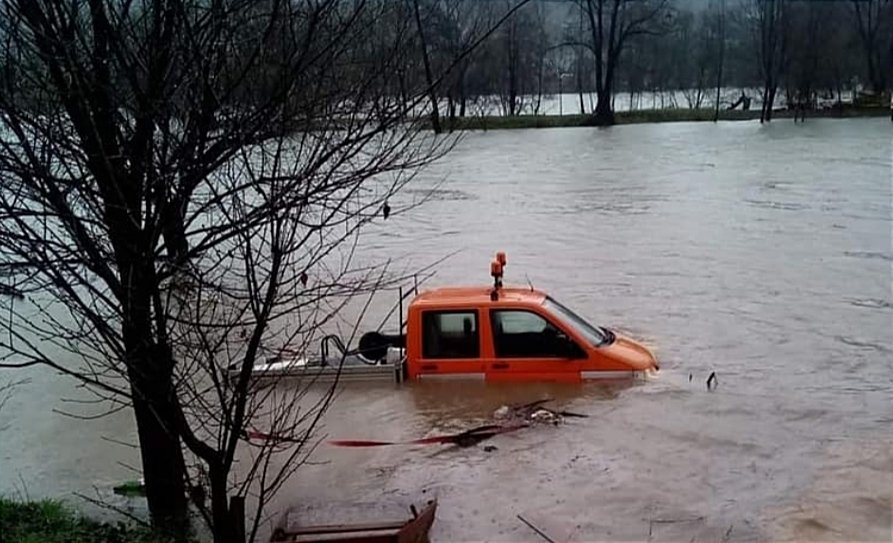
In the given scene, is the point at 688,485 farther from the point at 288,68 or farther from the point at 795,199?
the point at 795,199

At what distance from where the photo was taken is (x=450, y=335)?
1294 cm

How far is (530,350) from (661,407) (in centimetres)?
175

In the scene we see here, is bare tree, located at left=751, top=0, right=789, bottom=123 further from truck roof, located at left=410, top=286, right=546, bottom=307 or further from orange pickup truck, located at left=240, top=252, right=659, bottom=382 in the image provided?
orange pickup truck, located at left=240, top=252, right=659, bottom=382

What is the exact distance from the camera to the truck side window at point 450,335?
1280 cm

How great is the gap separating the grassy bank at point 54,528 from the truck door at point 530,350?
5361mm

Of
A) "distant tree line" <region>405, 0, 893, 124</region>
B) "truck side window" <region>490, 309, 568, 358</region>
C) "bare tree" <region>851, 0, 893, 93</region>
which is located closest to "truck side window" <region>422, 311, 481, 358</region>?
"truck side window" <region>490, 309, 568, 358</region>

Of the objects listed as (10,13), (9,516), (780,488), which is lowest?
(780,488)

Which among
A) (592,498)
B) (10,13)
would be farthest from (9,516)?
(592,498)

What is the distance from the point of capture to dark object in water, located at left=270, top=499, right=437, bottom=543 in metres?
7.70

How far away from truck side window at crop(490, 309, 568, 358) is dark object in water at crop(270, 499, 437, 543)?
14.3 feet

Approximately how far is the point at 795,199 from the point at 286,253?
28.2 meters

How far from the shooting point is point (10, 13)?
6.11 metres

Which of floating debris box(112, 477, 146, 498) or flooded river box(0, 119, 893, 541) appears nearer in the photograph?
flooded river box(0, 119, 893, 541)

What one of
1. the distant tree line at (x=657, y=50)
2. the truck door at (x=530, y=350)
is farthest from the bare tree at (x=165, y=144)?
the truck door at (x=530, y=350)
